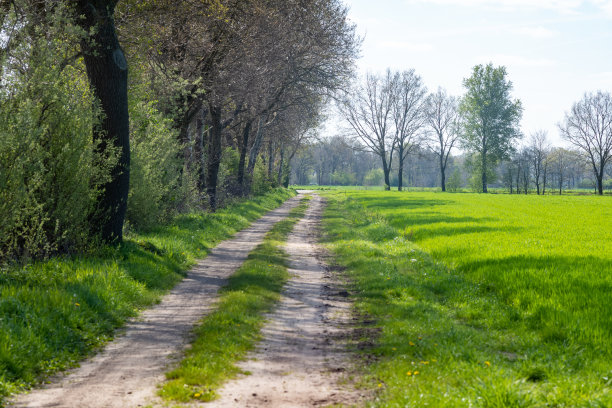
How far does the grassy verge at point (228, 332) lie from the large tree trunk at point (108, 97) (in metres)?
3.73

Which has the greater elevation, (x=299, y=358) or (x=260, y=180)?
(x=260, y=180)

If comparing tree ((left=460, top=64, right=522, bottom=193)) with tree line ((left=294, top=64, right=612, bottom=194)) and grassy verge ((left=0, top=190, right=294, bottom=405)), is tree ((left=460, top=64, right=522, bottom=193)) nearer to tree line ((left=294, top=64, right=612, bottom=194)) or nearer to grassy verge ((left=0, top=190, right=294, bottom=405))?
tree line ((left=294, top=64, right=612, bottom=194))

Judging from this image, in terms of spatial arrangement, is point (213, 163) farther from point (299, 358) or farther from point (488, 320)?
point (299, 358)

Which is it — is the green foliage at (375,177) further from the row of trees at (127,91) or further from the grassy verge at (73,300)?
the grassy verge at (73,300)

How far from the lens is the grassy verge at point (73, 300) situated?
20.3 ft

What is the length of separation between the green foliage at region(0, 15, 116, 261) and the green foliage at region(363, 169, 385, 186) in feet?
444

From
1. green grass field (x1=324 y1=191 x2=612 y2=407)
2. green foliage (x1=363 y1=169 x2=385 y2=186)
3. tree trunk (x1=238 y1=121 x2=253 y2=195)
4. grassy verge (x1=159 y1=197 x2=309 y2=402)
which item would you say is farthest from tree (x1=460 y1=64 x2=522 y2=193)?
grassy verge (x1=159 y1=197 x2=309 y2=402)

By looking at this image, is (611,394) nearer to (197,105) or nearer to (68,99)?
(68,99)

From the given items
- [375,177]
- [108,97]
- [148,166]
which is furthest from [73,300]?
[375,177]

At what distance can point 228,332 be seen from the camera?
25.0ft

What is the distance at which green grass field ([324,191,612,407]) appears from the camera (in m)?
5.31

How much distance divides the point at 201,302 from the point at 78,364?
3.63 m

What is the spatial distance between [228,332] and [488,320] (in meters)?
4.35

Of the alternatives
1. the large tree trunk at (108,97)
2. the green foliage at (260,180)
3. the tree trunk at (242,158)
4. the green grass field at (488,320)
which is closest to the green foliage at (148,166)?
the large tree trunk at (108,97)
